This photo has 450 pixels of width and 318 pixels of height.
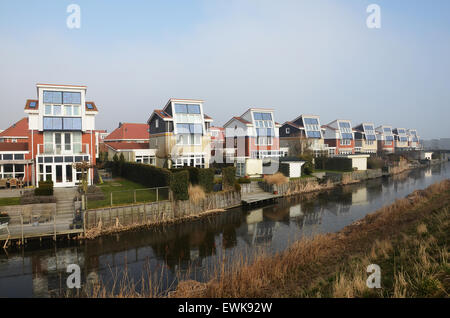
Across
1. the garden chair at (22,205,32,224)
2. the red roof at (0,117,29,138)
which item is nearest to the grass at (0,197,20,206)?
the garden chair at (22,205,32,224)

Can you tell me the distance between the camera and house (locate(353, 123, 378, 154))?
64.2m

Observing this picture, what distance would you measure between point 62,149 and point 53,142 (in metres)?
0.85

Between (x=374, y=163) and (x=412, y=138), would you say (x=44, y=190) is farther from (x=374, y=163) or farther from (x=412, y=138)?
(x=412, y=138)

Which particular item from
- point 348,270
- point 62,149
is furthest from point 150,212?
point 348,270

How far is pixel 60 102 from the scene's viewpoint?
22422 mm

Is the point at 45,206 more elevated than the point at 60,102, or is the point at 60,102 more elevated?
the point at 60,102

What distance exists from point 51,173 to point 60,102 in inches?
217

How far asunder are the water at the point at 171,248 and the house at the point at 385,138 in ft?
189

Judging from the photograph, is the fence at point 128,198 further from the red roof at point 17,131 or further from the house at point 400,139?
the house at point 400,139

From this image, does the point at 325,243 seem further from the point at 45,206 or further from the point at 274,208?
the point at 45,206

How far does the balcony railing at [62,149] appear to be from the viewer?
22.0 metres

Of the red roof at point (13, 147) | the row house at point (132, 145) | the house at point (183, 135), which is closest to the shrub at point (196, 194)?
the house at point (183, 135)
